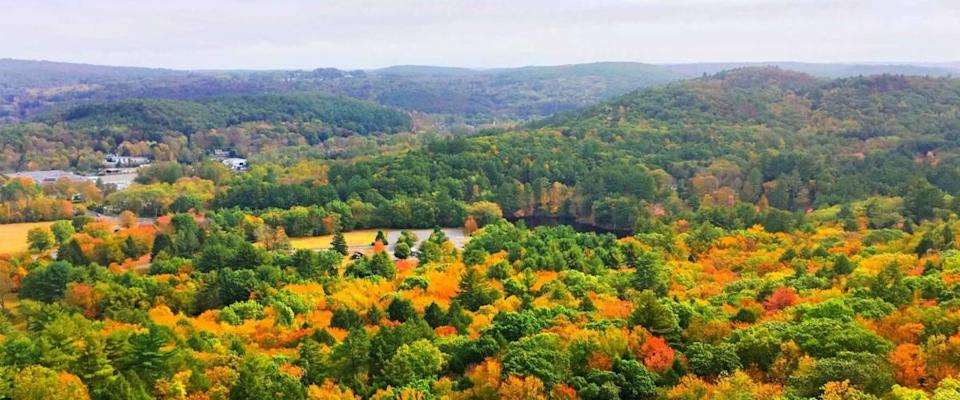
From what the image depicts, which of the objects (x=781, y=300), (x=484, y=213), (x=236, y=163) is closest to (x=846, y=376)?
(x=781, y=300)

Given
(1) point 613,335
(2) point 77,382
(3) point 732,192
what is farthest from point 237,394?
(3) point 732,192

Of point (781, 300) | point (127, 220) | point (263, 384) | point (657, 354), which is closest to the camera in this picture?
point (263, 384)

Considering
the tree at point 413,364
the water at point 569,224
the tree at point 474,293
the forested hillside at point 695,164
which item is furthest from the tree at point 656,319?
the water at point 569,224

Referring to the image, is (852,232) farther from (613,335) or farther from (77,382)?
(77,382)

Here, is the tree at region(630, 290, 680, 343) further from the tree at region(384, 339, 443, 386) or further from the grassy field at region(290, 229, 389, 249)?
the grassy field at region(290, 229, 389, 249)

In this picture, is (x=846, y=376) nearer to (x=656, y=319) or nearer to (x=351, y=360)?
(x=656, y=319)

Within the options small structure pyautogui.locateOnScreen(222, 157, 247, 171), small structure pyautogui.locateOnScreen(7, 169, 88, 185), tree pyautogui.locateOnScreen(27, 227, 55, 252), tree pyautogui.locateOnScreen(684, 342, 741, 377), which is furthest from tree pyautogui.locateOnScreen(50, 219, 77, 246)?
tree pyautogui.locateOnScreen(684, 342, 741, 377)

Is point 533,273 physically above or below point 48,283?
Result: below
